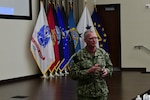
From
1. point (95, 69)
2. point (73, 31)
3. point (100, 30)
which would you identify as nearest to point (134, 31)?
point (100, 30)

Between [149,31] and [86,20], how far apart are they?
204 centimetres

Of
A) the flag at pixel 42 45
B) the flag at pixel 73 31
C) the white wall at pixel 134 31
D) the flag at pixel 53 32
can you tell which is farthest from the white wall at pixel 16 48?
the white wall at pixel 134 31

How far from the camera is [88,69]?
3160mm

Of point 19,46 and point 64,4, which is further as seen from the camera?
point 64,4

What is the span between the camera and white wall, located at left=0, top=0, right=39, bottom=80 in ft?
26.3

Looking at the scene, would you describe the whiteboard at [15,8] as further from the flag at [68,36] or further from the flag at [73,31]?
the flag at [73,31]

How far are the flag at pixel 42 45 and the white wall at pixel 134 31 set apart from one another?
2.98 m

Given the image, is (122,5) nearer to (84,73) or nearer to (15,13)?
(15,13)

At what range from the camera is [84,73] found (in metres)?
3.16

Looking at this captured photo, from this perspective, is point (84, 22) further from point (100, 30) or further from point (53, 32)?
point (53, 32)

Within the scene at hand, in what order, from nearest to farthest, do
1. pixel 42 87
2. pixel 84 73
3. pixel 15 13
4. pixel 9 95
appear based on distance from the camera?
pixel 84 73 < pixel 9 95 < pixel 42 87 < pixel 15 13

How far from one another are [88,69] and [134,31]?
824cm

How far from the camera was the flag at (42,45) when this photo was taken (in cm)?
896

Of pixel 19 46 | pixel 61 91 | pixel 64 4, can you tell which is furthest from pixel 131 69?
pixel 61 91
